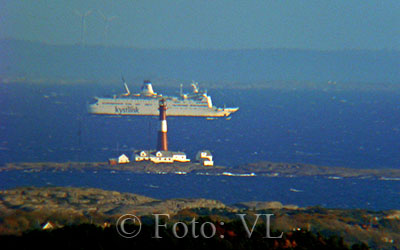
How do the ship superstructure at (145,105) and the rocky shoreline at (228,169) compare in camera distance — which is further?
the ship superstructure at (145,105)

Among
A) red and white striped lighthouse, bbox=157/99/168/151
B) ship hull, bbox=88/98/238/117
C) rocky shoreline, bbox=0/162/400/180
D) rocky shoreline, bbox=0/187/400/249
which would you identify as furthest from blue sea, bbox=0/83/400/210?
rocky shoreline, bbox=0/187/400/249

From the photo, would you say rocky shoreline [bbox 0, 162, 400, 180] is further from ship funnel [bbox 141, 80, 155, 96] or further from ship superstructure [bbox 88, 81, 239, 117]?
ship funnel [bbox 141, 80, 155, 96]

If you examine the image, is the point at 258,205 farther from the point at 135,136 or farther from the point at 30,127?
the point at 30,127

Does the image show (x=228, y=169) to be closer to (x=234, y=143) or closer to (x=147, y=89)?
(x=234, y=143)

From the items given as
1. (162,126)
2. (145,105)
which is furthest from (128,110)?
(162,126)

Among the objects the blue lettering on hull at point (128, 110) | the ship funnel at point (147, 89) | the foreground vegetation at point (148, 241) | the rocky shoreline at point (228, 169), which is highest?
the ship funnel at point (147, 89)

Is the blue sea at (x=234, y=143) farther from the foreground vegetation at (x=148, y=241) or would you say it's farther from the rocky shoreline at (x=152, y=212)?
the foreground vegetation at (x=148, y=241)

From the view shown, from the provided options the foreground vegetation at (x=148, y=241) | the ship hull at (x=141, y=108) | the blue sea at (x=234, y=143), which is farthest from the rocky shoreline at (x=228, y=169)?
the ship hull at (x=141, y=108)
